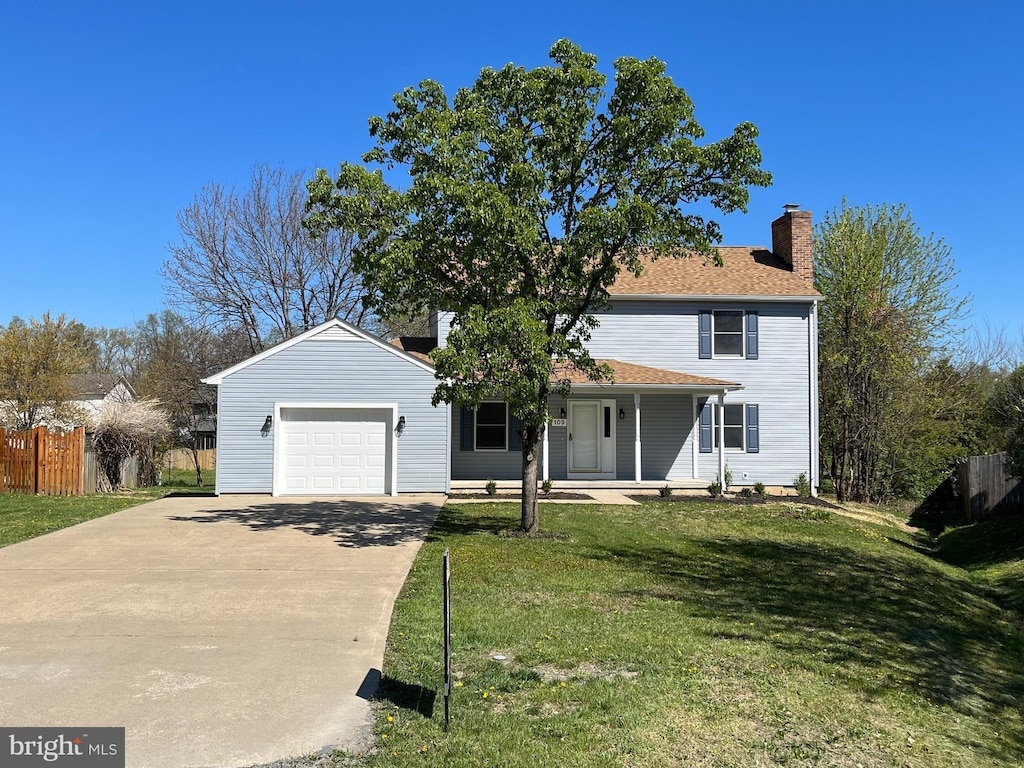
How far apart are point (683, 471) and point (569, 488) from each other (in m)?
3.66

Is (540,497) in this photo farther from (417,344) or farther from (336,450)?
(417,344)

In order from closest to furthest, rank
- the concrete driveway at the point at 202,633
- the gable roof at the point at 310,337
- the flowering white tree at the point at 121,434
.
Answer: the concrete driveway at the point at 202,633 < the gable roof at the point at 310,337 < the flowering white tree at the point at 121,434

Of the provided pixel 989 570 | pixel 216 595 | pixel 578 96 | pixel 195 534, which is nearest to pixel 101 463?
pixel 195 534

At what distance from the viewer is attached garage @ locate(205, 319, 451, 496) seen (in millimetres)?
18234

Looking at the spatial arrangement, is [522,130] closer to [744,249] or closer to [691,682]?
[691,682]

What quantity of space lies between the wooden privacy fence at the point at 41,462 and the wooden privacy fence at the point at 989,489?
70.2 feet

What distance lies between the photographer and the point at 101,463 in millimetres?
21156

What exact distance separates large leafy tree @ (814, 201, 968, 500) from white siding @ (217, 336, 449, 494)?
12.0m

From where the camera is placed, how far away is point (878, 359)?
23047 millimetres

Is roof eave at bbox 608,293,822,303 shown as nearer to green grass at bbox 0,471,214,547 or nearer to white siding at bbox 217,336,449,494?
white siding at bbox 217,336,449,494

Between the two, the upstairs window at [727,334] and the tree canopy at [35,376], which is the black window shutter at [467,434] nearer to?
the upstairs window at [727,334]

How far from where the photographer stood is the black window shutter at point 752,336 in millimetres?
22609

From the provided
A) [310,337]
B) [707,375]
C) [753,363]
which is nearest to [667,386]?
[707,375]

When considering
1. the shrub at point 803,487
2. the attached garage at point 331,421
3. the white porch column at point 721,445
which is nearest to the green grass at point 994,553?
the shrub at point 803,487
